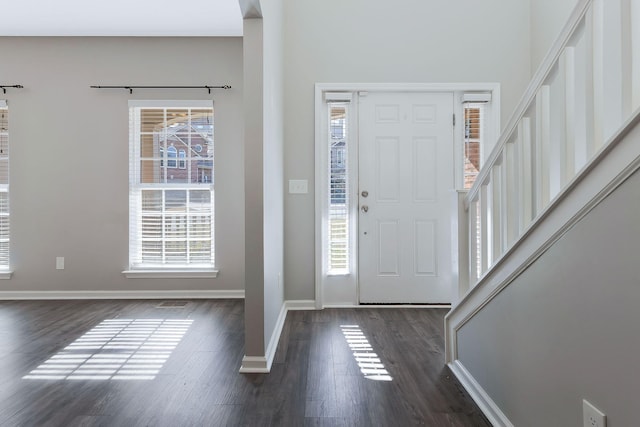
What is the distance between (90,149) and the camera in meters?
3.75

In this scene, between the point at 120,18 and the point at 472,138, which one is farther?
the point at 472,138

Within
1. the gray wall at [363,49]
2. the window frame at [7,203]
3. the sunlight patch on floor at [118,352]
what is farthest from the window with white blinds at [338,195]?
the window frame at [7,203]

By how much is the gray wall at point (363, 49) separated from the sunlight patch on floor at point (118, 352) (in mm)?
1140

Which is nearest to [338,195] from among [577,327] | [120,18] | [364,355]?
[364,355]

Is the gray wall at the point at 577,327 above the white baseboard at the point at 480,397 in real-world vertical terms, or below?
above

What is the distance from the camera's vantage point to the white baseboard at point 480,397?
161 centimetres

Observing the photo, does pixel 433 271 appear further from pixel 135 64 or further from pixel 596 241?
pixel 135 64

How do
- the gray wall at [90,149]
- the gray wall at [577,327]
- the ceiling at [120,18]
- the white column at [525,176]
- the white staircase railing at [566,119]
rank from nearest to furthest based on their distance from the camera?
the gray wall at [577,327]
the white staircase railing at [566,119]
the white column at [525,176]
the ceiling at [120,18]
the gray wall at [90,149]

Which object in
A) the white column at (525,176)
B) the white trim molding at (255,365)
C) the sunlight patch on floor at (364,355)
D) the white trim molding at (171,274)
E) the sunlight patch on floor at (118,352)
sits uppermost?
the white column at (525,176)

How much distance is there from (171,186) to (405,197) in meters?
2.38

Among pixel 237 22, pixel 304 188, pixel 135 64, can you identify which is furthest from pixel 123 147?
pixel 304 188

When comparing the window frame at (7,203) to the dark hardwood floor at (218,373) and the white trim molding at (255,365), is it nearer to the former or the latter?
the dark hardwood floor at (218,373)

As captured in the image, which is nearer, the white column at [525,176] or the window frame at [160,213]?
the white column at [525,176]

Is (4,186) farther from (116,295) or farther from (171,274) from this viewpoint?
(171,274)
